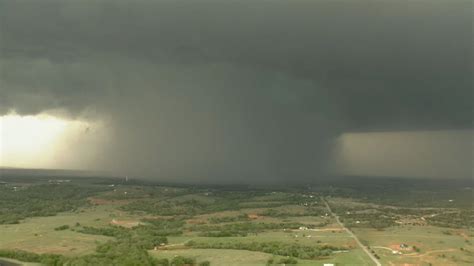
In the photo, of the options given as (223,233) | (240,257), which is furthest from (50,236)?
(240,257)

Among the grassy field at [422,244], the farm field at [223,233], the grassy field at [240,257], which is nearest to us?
the grassy field at [240,257]

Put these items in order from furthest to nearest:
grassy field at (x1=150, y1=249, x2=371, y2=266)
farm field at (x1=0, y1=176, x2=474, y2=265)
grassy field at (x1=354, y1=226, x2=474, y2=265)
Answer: farm field at (x1=0, y1=176, x2=474, y2=265) → grassy field at (x1=354, y1=226, x2=474, y2=265) → grassy field at (x1=150, y1=249, x2=371, y2=266)

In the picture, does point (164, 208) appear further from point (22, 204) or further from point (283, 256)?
point (283, 256)

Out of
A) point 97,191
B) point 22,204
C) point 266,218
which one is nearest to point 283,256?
point 266,218

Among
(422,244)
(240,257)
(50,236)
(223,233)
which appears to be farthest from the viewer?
(223,233)

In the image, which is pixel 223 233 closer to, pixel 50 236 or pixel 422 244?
pixel 50 236

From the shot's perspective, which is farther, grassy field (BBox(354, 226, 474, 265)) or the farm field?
the farm field

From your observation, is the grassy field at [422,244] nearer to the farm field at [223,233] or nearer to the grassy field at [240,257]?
the farm field at [223,233]

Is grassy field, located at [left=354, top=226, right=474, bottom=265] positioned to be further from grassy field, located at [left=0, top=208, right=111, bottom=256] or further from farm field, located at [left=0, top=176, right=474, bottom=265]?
grassy field, located at [left=0, top=208, right=111, bottom=256]

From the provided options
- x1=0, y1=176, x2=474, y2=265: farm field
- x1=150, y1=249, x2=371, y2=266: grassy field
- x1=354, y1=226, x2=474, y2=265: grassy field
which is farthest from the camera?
x1=0, y1=176, x2=474, y2=265: farm field

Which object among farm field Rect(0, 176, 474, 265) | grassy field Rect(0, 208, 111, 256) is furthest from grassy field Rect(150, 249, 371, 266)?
grassy field Rect(0, 208, 111, 256)

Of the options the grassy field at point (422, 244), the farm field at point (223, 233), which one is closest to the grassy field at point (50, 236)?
the farm field at point (223, 233)
